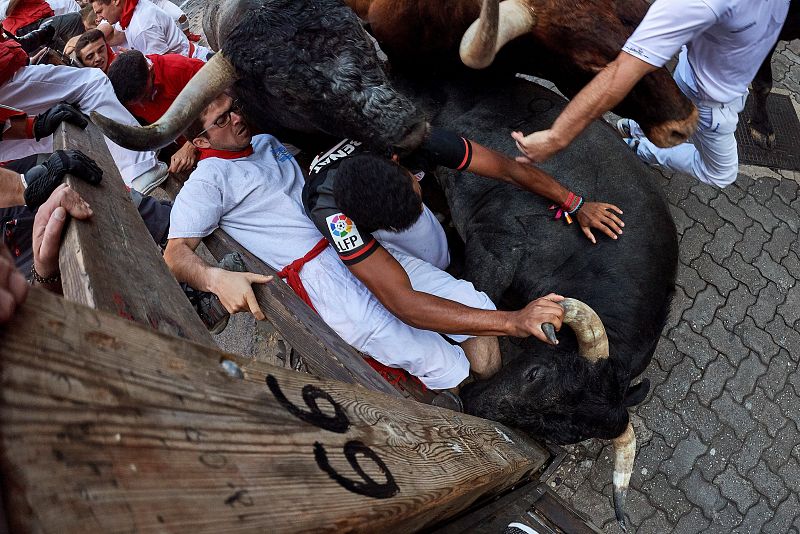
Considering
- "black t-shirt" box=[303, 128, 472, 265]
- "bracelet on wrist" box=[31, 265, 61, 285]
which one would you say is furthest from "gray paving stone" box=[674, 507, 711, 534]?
"bracelet on wrist" box=[31, 265, 61, 285]

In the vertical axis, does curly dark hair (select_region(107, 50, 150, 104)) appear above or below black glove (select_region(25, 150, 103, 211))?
below

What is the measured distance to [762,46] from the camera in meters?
2.86

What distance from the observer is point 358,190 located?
251 centimetres

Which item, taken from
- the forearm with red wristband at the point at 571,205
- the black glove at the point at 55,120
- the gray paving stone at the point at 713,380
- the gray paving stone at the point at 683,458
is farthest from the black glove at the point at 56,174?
the gray paving stone at the point at 713,380

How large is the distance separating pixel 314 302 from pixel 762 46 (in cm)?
256

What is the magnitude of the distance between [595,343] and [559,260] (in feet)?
2.61

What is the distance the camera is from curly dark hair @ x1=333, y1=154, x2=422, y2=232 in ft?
8.22

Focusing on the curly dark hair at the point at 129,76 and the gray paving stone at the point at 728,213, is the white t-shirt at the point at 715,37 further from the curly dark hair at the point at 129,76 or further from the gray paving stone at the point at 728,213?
the curly dark hair at the point at 129,76

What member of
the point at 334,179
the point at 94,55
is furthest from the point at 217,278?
the point at 94,55

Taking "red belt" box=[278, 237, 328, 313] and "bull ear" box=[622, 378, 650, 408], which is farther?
"red belt" box=[278, 237, 328, 313]

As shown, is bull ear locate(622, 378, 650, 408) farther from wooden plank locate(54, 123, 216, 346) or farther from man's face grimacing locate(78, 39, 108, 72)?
man's face grimacing locate(78, 39, 108, 72)

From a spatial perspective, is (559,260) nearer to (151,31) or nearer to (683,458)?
(683,458)

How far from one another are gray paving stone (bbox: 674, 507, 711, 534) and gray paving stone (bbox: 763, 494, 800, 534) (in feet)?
1.17

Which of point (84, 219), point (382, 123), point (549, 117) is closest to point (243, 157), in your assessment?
point (382, 123)
